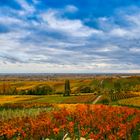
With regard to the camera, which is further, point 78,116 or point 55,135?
point 78,116

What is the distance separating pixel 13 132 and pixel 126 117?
59.2 ft

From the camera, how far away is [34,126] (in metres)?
35.4

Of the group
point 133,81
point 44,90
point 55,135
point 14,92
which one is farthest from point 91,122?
point 133,81

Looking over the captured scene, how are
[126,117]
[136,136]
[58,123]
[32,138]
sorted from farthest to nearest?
1. [126,117]
2. [58,123]
3. [136,136]
4. [32,138]

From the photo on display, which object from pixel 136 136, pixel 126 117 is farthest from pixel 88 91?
pixel 136 136

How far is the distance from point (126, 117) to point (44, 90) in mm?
99242

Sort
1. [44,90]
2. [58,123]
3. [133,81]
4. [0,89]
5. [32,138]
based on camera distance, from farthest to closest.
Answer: [133,81] → [0,89] → [44,90] → [58,123] → [32,138]

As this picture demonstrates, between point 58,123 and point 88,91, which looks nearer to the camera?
point 58,123

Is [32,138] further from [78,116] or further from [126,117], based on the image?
[126,117]

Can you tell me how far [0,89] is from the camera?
516 feet

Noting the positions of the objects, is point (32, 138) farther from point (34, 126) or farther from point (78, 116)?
point (78, 116)

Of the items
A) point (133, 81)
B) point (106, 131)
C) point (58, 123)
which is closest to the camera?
point (106, 131)

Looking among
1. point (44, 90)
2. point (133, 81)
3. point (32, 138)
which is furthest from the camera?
point (133, 81)

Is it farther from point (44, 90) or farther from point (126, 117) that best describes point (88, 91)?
point (126, 117)
